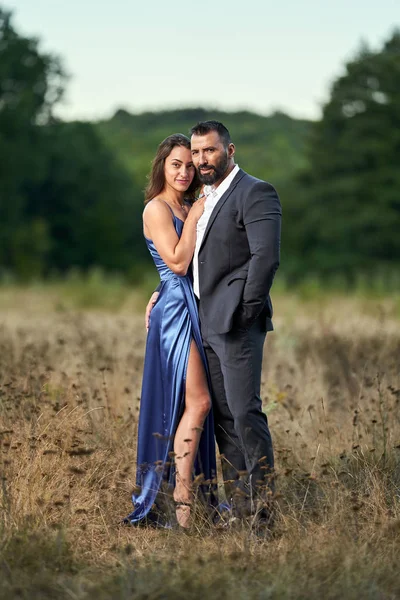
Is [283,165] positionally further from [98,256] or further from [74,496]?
[74,496]

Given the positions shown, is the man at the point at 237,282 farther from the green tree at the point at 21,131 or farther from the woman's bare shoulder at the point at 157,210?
the green tree at the point at 21,131

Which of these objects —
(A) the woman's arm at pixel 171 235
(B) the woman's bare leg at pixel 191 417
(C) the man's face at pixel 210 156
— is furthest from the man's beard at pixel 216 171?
(B) the woman's bare leg at pixel 191 417

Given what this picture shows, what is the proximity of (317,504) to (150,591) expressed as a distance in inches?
75.4

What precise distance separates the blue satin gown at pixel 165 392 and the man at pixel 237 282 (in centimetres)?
22

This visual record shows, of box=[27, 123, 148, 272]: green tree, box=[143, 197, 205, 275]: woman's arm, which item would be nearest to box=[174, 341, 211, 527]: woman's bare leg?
box=[143, 197, 205, 275]: woman's arm

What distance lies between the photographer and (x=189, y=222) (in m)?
5.77

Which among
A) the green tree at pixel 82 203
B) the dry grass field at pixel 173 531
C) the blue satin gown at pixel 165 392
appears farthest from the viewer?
the green tree at pixel 82 203

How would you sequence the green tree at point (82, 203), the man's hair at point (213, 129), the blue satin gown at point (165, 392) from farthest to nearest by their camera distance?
the green tree at point (82, 203) < the blue satin gown at point (165, 392) < the man's hair at point (213, 129)

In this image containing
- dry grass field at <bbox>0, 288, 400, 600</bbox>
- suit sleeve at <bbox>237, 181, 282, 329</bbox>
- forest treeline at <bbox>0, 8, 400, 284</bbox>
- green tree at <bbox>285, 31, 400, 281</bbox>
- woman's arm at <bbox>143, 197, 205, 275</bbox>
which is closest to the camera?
dry grass field at <bbox>0, 288, 400, 600</bbox>

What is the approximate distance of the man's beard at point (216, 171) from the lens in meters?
5.59

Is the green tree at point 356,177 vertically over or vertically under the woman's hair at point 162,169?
over

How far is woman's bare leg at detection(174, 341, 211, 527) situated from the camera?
5.79 meters

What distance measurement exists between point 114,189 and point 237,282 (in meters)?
48.0

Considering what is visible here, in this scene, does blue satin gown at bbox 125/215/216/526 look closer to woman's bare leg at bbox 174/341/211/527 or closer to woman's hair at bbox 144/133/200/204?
woman's bare leg at bbox 174/341/211/527
